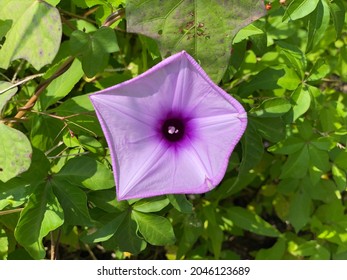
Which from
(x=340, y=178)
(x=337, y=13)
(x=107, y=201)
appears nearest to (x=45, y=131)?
(x=107, y=201)

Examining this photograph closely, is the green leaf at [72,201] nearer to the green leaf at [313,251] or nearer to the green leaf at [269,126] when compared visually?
the green leaf at [269,126]

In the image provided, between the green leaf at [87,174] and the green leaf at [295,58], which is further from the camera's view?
the green leaf at [295,58]

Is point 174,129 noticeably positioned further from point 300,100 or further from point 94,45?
point 300,100

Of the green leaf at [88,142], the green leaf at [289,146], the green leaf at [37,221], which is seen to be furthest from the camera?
the green leaf at [289,146]

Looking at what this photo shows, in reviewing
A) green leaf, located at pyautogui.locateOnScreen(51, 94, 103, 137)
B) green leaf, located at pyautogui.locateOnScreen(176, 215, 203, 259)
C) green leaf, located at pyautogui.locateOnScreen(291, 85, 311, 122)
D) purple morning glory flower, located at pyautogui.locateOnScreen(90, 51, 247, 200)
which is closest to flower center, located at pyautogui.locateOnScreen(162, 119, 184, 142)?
purple morning glory flower, located at pyautogui.locateOnScreen(90, 51, 247, 200)

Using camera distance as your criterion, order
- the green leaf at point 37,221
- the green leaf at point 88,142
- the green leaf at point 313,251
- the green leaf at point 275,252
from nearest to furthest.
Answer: the green leaf at point 37,221, the green leaf at point 88,142, the green leaf at point 313,251, the green leaf at point 275,252

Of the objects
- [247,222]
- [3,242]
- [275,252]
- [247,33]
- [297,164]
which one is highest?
[247,33]

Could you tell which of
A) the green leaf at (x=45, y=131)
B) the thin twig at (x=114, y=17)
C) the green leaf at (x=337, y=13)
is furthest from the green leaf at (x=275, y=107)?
the green leaf at (x=45, y=131)
